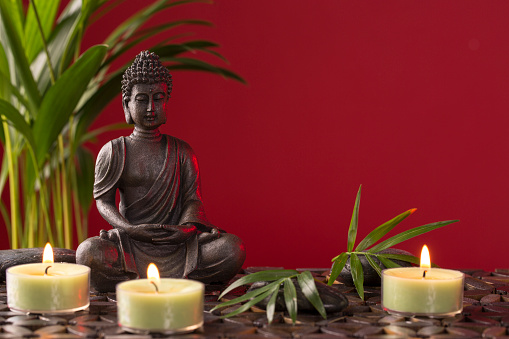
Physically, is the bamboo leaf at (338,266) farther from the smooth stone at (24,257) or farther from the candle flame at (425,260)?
the smooth stone at (24,257)

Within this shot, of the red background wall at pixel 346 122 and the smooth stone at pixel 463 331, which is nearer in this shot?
the smooth stone at pixel 463 331

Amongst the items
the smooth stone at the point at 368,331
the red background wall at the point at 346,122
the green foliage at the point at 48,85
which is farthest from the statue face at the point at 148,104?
the red background wall at the point at 346,122

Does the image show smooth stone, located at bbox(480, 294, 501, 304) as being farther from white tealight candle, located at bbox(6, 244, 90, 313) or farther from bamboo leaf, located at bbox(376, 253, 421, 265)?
white tealight candle, located at bbox(6, 244, 90, 313)

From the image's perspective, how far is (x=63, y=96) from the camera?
5.49 feet

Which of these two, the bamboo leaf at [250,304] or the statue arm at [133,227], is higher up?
the statue arm at [133,227]

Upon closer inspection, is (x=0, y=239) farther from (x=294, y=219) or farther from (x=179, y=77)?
(x=294, y=219)

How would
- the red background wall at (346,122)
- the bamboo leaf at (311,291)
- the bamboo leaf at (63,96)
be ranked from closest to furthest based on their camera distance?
1. the bamboo leaf at (311,291)
2. the bamboo leaf at (63,96)
3. the red background wall at (346,122)

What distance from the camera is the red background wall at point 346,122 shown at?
2.62m

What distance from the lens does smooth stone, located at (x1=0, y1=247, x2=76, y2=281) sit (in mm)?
1308

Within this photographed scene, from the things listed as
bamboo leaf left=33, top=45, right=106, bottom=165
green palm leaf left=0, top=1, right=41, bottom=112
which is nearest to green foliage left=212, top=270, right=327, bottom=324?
bamboo leaf left=33, top=45, right=106, bottom=165

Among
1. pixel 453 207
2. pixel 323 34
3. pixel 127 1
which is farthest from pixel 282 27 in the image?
pixel 453 207

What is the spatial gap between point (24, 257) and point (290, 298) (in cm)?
59

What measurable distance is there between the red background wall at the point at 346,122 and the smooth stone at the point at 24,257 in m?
1.37

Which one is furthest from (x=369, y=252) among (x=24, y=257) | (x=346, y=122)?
(x=346, y=122)
